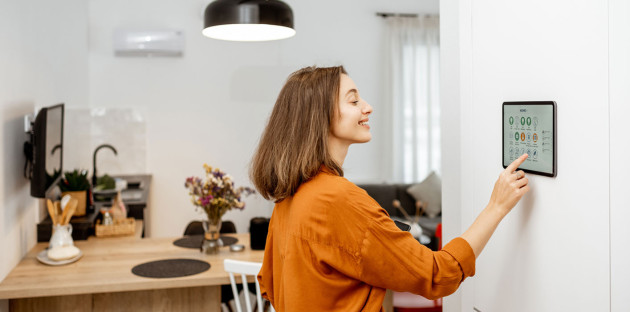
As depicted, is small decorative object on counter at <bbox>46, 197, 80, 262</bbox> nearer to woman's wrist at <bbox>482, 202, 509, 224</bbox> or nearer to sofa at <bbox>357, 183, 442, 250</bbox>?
woman's wrist at <bbox>482, 202, 509, 224</bbox>

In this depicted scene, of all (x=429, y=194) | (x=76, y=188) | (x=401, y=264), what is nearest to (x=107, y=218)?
(x=76, y=188)

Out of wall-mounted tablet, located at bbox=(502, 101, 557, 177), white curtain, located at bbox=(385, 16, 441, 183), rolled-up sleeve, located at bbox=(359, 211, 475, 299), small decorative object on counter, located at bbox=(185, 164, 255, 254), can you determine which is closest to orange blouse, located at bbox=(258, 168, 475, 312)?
rolled-up sleeve, located at bbox=(359, 211, 475, 299)

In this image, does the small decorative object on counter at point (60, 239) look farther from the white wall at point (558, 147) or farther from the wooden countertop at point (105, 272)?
the white wall at point (558, 147)

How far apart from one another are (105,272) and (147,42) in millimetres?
3189

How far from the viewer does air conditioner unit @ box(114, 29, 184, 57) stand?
17.3 ft

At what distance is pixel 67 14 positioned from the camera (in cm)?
485

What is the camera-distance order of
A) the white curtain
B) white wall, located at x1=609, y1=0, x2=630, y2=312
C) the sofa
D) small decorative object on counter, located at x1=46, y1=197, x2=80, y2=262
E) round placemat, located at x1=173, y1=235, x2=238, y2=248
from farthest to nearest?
the white curtain < the sofa < round placemat, located at x1=173, y1=235, x2=238, y2=248 < small decorative object on counter, located at x1=46, y1=197, x2=80, y2=262 < white wall, located at x1=609, y1=0, x2=630, y2=312

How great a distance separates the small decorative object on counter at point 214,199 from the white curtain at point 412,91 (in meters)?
3.24

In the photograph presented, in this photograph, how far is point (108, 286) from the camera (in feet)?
7.86

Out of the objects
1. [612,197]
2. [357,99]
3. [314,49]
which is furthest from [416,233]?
[612,197]

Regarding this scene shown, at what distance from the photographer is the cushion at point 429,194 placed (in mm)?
5582

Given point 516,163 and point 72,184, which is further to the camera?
point 72,184

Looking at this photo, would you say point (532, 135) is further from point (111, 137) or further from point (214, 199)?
point (111, 137)

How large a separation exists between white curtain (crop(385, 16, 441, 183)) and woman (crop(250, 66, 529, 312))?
14.7 ft
